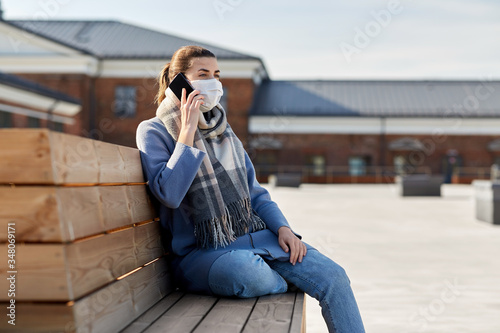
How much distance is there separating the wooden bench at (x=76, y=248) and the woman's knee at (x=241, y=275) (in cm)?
15

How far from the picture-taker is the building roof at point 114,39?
3294cm

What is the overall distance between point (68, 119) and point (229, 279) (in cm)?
2525

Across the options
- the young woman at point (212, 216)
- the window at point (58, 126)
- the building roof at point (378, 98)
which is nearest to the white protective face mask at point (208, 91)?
the young woman at point (212, 216)

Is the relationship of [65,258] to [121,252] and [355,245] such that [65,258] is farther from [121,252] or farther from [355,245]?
[355,245]

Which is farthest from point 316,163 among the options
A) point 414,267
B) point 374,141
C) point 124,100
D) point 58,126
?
point 414,267

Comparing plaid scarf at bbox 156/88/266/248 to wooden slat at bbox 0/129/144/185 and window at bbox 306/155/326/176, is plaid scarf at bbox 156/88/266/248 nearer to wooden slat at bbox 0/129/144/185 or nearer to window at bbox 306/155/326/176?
wooden slat at bbox 0/129/144/185

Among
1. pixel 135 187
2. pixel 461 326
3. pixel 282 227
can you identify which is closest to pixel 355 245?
pixel 461 326

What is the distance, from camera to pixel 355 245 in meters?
7.48

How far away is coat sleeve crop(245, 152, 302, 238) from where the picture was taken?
2.97 meters

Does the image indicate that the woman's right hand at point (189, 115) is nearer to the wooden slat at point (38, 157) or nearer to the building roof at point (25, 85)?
the wooden slat at point (38, 157)

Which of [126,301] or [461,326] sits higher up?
[126,301]

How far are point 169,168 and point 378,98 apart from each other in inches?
1413

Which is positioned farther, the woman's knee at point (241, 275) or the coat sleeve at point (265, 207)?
the coat sleeve at point (265, 207)

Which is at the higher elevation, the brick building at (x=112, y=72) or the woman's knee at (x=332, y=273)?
the brick building at (x=112, y=72)
